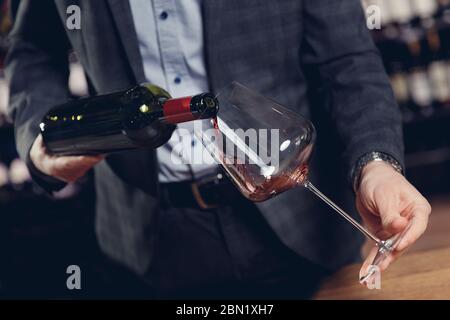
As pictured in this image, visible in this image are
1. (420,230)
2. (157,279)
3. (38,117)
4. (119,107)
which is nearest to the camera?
(420,230)

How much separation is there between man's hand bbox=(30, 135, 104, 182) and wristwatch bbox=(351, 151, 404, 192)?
1.53 feet

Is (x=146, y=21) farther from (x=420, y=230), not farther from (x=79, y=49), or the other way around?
(x=420, y=230)

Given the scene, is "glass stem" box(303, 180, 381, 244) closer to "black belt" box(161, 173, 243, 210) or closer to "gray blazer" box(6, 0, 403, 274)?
"gray blazer" box(6, 0, 403, 274)

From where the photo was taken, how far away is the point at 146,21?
1.29m

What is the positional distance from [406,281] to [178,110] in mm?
481

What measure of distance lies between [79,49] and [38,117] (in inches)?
7.2

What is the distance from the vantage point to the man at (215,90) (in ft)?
4.00

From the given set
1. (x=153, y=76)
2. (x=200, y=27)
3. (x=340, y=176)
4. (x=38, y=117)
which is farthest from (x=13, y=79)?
(x=340, y=176)

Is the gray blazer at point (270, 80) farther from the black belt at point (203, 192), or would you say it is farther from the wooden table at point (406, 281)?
the wooden table at point (406, 281)

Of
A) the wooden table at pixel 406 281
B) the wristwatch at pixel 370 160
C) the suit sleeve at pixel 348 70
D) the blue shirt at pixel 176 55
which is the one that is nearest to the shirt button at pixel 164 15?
the blue shirt at pixel 176 55

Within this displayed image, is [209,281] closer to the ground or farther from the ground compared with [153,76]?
closer to the ground

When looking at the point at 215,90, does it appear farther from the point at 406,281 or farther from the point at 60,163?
the point at 406,281

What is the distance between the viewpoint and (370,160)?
3.34 ft

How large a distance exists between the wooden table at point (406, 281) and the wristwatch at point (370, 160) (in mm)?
175
